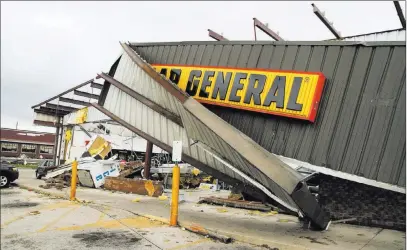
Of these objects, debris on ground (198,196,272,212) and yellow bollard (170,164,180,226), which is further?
debris on ground (198,196,272,212)

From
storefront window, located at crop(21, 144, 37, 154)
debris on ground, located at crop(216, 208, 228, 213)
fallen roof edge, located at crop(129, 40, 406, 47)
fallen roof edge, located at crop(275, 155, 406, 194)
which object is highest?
fallen roof edge, located at crop(129, 40, 406, 47)

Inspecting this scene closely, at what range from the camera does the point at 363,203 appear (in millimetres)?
10102

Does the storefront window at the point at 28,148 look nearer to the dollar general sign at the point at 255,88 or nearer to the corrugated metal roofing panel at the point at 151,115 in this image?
the corrugated metal roofing panel at the point at 151,115

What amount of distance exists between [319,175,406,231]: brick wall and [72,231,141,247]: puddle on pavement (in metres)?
6.47

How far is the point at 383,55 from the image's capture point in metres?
7.38

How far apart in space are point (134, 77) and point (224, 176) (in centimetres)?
416

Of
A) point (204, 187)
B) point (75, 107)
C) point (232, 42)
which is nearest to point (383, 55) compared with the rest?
point (232, 42)

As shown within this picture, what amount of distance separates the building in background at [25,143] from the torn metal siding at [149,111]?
55.8 metres

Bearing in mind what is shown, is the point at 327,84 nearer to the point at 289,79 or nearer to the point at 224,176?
the point at 289,79

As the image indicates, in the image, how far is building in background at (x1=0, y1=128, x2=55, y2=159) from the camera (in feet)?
192

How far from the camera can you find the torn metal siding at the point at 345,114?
7.08m

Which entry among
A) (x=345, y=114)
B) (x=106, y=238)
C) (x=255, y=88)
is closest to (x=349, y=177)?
(x=345, y=114)

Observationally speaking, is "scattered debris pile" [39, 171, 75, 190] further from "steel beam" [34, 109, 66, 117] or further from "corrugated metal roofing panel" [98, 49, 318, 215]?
"steel beam" [34, 109, 66, 117]

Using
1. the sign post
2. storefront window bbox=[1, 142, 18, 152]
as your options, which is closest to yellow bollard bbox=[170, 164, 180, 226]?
the sign post
